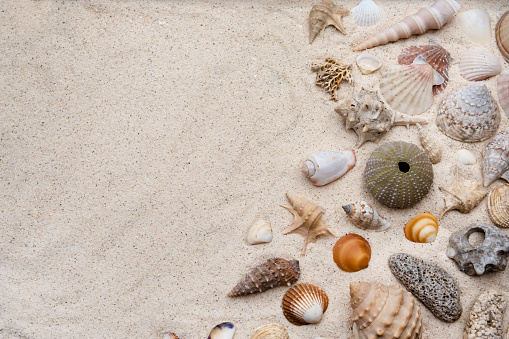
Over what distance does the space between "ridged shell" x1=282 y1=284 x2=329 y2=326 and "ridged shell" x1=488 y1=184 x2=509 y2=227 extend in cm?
127

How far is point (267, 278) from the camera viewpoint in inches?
106

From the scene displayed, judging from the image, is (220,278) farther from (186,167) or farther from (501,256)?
(501,256)

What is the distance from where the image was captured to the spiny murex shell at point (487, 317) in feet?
8.54

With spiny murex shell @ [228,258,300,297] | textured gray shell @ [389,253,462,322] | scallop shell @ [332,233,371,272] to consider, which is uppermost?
spiny murex shell @ [228,258,300,297]

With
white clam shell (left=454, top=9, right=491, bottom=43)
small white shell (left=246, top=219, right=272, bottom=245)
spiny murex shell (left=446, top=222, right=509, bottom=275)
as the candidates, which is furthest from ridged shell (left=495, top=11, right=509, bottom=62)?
small white shell (left=246, top=219, right=272, bottom=245)

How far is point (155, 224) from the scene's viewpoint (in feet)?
9.50

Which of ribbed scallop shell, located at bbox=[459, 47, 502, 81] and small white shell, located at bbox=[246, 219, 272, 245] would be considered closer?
small white shell, located at bbox=[246, 219, 272, 245]

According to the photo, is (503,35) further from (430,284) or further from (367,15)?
(430,284)

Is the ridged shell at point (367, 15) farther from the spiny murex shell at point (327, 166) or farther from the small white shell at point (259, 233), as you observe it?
Answer: the small white shell at point (259, 233)

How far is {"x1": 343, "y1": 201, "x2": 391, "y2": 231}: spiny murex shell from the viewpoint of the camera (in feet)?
9.27

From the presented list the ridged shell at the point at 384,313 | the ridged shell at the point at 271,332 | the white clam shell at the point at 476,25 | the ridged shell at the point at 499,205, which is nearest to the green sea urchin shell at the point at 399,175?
the ridged shell at the point at 499,205

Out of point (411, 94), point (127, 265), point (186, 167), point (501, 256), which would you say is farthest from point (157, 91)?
point (501, 256)

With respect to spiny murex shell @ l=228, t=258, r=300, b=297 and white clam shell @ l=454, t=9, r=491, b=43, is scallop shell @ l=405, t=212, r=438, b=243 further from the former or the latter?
white clam shell @ l=454, t=9, r=491, b=43

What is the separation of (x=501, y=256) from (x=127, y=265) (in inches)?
93.7
